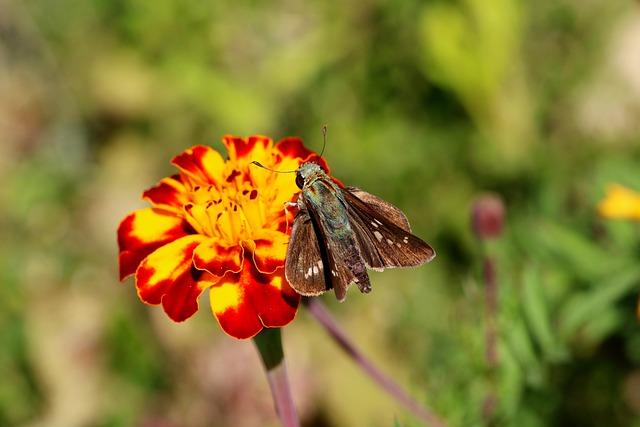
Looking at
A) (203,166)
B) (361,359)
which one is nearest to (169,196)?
(203,166)

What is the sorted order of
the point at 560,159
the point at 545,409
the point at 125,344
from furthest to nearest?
the point at 560,159
the point at 125,344
the point at 545,409

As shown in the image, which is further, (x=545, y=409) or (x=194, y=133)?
(x=194, y=133)

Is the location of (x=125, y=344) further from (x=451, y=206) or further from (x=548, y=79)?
(x=548, y=79)

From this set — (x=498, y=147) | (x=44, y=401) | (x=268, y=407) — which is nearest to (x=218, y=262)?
(x=268, y=407)

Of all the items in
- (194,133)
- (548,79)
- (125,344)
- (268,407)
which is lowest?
(268,407)

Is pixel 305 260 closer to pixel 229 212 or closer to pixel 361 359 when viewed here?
→ pixel 229 212

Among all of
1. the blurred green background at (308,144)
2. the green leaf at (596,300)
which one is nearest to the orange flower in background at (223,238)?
the green leaf at (596,300)

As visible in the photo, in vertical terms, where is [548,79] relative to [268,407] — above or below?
above

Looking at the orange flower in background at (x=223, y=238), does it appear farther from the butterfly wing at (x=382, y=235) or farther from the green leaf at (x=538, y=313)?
the green leaf at (x=538, y=313)
